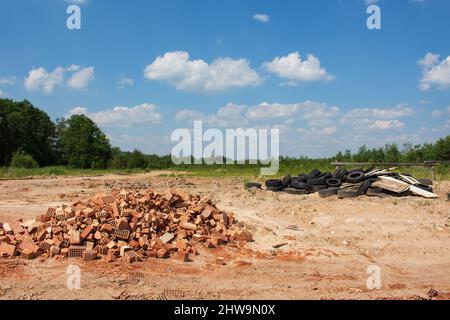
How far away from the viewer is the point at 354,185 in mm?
14273

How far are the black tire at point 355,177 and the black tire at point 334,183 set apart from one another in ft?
1.12

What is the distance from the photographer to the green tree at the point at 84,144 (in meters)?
56.0

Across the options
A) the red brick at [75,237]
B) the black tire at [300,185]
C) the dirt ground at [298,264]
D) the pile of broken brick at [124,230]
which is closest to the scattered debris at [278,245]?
the dirt ground at [298,264]

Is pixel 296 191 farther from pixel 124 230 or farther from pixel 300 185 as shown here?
pixel 124 230

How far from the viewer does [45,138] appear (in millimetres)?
57312

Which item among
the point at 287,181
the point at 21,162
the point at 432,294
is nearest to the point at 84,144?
the point at 21,162

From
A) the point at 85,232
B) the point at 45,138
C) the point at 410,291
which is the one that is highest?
the point at 45,138

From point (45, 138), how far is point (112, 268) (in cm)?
5489

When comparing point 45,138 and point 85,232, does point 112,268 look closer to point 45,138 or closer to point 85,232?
point 85,232

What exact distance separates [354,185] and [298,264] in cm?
692

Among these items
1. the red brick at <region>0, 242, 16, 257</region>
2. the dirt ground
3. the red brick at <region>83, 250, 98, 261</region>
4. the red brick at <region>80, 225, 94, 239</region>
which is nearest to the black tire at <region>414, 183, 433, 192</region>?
the dirt ground

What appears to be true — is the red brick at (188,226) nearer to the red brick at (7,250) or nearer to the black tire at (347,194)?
the red brick at (7,250)

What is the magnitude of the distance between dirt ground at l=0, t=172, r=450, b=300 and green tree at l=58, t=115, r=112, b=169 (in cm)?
4475
